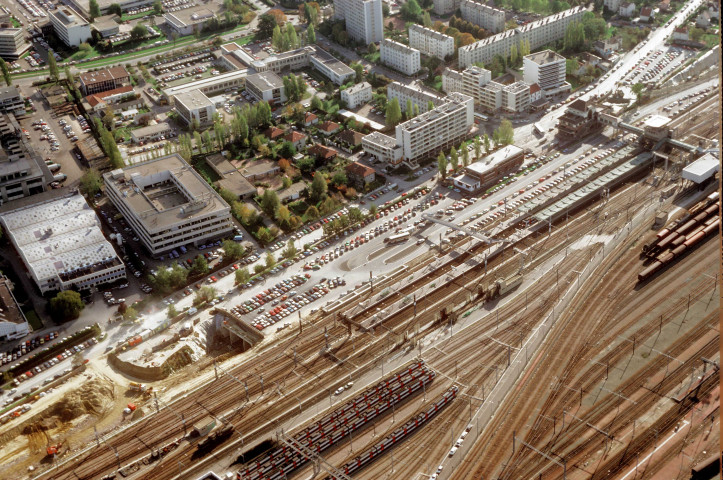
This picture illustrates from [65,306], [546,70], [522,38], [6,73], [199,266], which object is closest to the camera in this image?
[65,306]

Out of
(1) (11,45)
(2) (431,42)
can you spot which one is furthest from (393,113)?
(1) (11,45)

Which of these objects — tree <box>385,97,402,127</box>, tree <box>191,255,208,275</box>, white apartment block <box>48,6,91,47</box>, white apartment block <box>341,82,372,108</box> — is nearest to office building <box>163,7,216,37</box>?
white apartment block <box>48,6,91,47</box>

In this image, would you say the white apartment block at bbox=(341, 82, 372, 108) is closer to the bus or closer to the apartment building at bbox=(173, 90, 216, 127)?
the apartment building at bbox=(173, 90, 216, 127)

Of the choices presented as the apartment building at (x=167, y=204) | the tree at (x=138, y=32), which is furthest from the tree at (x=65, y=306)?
the tree at (x=138, y=32)

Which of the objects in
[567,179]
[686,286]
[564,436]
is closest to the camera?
[564,436]

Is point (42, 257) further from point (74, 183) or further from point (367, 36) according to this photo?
point (367, 36)

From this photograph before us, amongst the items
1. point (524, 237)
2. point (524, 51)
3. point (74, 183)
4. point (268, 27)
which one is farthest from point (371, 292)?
point (268, 27)

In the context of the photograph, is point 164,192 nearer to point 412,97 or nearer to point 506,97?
point 412,97
